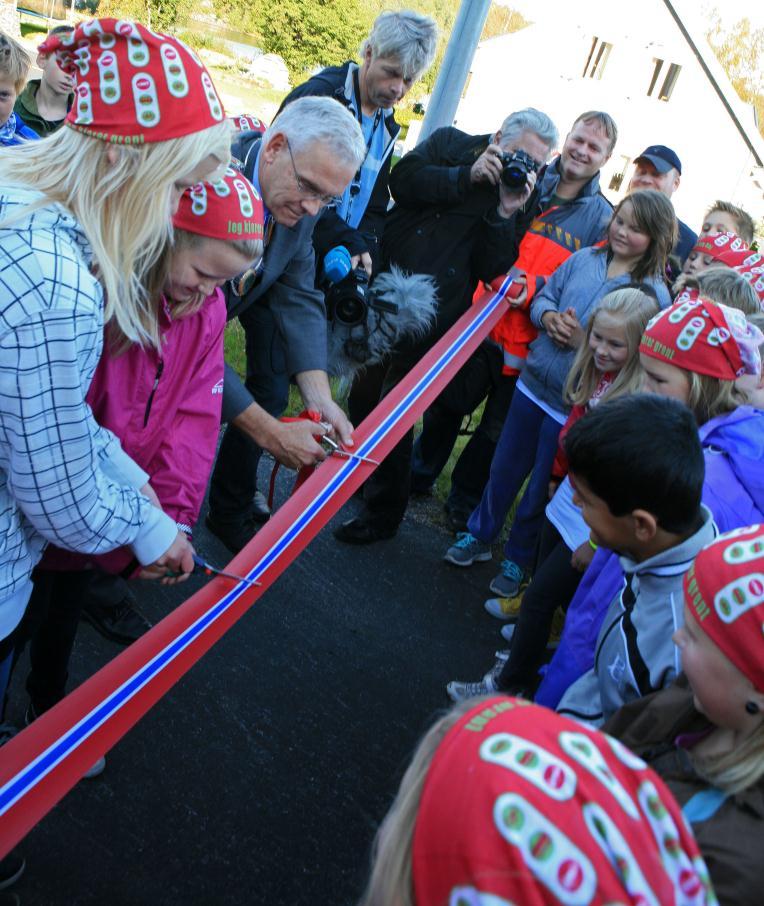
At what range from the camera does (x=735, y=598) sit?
4.61 ft

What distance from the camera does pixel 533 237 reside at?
4.54 m

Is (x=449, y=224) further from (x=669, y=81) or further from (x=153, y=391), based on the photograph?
(x=669, y=81)

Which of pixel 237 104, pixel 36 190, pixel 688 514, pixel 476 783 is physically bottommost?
pixel 237 104

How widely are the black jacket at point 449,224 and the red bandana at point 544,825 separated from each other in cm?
351

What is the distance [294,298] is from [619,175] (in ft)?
97.5

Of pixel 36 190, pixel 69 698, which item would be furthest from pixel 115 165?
pixel 69 698

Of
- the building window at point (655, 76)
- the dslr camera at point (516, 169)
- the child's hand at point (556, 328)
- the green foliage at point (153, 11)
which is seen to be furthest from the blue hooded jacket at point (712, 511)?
the building window at point (655, 76)

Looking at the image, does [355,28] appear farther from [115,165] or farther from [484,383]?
[115,165]

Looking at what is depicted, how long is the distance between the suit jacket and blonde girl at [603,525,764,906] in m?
2.15

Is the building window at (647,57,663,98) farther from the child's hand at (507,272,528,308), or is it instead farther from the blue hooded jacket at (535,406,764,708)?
the blue hooded jacket at (535,406,764,708)

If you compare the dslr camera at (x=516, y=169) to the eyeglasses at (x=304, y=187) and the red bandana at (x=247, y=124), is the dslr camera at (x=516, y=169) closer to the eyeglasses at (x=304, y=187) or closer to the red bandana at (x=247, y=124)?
the red bandana at (x=247, y=124)

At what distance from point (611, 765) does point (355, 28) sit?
40497 millimetres

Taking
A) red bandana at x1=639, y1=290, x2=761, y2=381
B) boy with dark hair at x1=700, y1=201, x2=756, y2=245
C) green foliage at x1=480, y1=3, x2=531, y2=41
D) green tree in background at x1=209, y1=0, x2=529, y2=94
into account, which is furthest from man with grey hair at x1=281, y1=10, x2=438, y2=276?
green foliage at x1=480, y1=3, x2=531, y2=41

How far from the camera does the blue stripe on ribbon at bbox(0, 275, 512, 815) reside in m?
1.67
